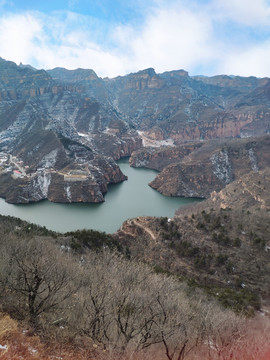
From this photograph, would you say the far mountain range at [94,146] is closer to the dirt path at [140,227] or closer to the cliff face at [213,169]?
the cliff face at [213,169]

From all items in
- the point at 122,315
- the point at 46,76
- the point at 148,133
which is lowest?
the point at 122,315

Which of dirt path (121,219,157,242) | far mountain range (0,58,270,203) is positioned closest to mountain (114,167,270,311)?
dirt path (121,219,157,242)

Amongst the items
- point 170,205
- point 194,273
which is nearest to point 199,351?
point 194,273

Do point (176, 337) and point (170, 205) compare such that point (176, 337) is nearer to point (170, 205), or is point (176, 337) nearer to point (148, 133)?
point (170, 205)

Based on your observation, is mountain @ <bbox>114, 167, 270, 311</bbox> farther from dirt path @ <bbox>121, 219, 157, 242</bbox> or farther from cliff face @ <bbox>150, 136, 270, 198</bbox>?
cliff face @ <bbox>150, 136, 270, 198</bbox>

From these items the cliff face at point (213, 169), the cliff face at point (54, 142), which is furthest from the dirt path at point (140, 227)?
the cliff face at point (213, 169)

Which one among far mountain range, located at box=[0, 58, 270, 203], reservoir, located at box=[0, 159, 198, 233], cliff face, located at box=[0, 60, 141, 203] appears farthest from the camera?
far mountain range, located at box=[0, 58, 270, 203]

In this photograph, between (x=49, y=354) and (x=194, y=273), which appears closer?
(x=49, y=354)
